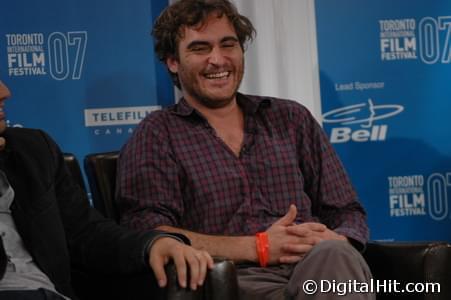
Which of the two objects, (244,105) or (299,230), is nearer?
(299,230)

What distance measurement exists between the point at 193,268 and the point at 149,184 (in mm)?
794

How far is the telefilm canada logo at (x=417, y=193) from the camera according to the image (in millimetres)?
4348

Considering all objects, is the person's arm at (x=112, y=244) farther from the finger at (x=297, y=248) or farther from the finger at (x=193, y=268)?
the finger at (x=297, y=248)

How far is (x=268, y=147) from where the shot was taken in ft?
9.77

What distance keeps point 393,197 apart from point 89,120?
165cm

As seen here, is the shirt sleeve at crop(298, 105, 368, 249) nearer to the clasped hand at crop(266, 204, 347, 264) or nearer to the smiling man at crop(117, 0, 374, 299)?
the smiling man at crop(117, 0, 374, 299)

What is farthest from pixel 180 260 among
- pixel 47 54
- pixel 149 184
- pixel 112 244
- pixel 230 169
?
pixel 47 54

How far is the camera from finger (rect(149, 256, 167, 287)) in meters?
2.08

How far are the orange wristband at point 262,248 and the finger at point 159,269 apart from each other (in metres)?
0.60

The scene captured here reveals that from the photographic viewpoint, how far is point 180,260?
6.82 feet

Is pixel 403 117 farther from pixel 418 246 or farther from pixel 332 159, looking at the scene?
pixel 418 246

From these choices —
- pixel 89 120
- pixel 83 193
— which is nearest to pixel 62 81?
pixel 89 120

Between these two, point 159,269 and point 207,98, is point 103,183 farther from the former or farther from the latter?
point 159,269

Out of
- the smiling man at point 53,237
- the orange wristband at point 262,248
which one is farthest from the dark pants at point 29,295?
the orange wristband at point 262,248
